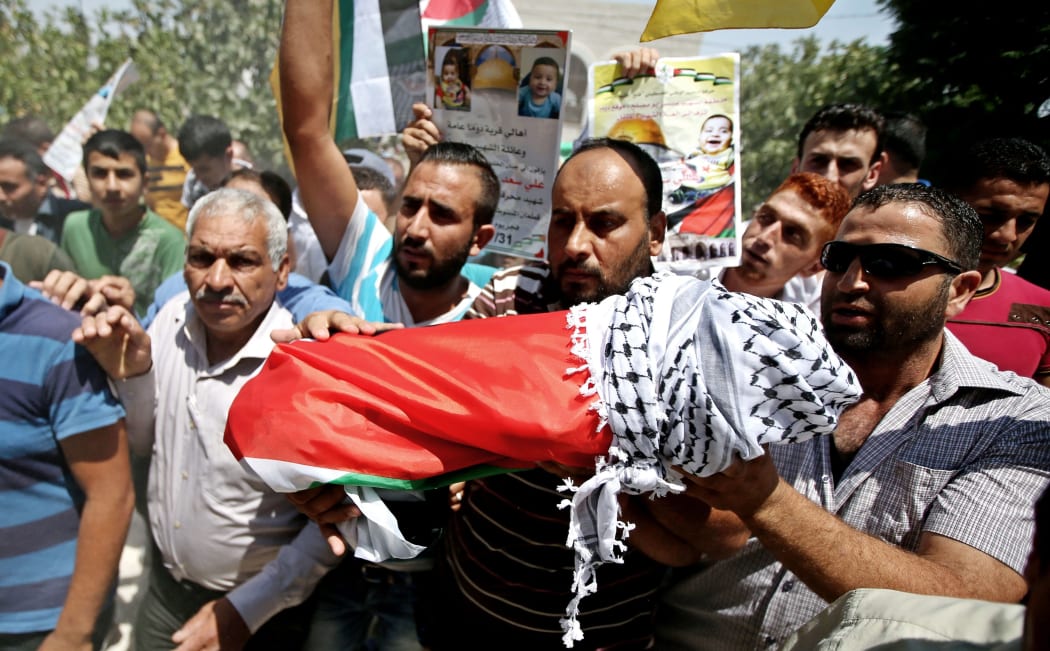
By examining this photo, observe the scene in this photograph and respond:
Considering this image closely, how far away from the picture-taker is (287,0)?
265 centimetres

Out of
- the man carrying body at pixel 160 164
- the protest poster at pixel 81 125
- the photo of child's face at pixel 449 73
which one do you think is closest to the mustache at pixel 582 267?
the photo of child's face at pixel 449 73

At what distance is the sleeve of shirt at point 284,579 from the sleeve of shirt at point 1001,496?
183 centimetres

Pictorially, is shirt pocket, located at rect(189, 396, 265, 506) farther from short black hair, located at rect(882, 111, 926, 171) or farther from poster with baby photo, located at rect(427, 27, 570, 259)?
short black hair, located at rect(882, 111, 926, 171)

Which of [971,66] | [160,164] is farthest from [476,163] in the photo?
[160,164]

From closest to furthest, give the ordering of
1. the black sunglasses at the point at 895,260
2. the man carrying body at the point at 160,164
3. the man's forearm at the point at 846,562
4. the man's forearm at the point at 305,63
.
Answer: the man's forearm at the point at 846,562 < the black sunglasses at the point at 895,260 < the man's forearm at the point at 305,63 < the man carrying body at the point at 160,164

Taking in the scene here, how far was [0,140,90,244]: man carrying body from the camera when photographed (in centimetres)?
553

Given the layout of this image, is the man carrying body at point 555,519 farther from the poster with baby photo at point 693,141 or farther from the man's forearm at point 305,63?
the man's forearm at point 305,63

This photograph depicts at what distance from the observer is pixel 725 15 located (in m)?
1.93

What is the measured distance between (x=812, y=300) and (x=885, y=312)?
109 centimetres

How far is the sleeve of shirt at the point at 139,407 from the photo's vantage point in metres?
2.40

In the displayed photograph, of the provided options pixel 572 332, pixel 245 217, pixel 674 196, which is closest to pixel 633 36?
pixel 674 196

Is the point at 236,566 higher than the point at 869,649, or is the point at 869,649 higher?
the point at 869,649

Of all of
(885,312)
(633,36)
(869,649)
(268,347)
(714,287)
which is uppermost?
(633,36)

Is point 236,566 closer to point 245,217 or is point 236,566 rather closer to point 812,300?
point 245,217
